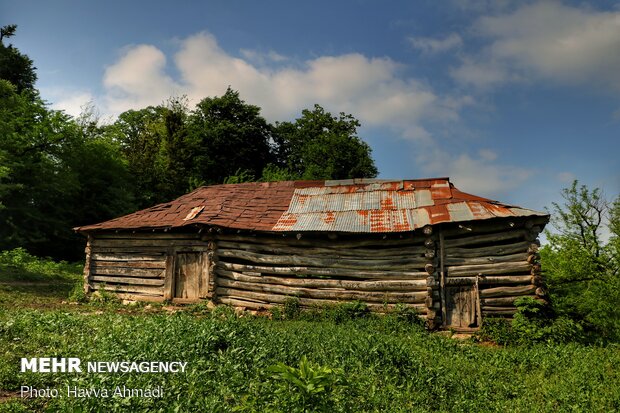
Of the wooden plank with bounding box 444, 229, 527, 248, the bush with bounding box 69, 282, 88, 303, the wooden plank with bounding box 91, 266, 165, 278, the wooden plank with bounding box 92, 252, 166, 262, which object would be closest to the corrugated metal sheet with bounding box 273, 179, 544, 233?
the wooden plank with bounding box 444, 229, 527, 248

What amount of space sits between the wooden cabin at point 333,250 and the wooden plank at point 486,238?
0.03m

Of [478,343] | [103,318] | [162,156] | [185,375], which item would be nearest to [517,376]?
[478,343]

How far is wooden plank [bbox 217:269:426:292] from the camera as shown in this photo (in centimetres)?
1378

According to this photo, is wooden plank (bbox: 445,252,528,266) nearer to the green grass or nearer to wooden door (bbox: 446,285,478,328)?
wooden door (bbox: 446,285,478,328)

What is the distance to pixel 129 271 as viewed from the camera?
17250mm

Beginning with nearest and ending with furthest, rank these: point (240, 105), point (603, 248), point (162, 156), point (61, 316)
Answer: point (61, 316)
point (603, 248)
point (162, 156)
point (240, 105)

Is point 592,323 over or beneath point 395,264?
beneath

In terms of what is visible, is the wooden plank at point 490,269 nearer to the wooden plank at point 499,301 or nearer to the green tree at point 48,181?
the wooden plank at point 499,301

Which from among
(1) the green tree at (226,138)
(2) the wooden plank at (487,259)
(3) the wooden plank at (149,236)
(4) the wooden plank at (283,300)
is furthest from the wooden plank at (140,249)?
(1) the green tree at (226,138)

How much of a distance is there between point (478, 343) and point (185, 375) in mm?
8718

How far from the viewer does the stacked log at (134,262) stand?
54.5 feet

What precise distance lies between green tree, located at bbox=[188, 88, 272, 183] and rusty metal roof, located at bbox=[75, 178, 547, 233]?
65.7ft

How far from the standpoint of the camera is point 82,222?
3116 centimetres

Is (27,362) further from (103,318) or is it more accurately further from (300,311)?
(300,311)
